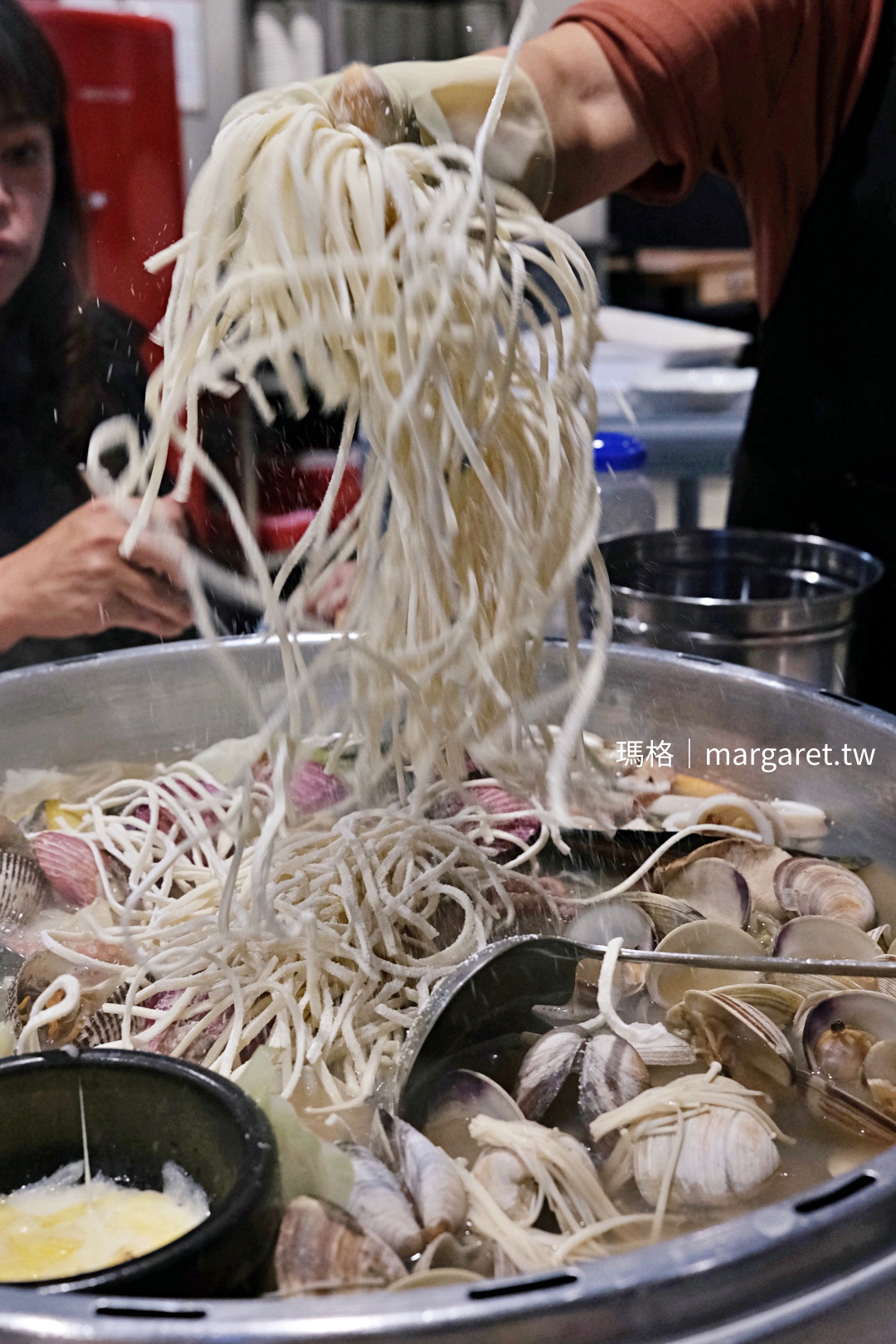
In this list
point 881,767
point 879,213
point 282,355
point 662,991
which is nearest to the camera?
point 282,355

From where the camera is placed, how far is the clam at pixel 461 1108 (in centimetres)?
91

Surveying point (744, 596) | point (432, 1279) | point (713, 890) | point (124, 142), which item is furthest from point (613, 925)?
point (124, 142)

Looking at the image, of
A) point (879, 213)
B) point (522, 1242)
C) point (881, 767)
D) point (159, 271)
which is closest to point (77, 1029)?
point (522, 1242)

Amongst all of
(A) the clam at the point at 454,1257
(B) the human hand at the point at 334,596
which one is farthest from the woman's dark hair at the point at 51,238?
(A) the clam at the point at 454,1257

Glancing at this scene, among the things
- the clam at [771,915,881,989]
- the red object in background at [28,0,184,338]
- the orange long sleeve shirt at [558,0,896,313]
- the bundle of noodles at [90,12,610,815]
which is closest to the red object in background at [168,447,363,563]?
the bundle of noodles at [90,12,610,815]

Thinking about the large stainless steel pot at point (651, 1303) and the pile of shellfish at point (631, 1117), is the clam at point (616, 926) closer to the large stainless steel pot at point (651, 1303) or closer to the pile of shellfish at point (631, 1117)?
the pile of shellfish at point (631, 1117)

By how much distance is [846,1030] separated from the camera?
3.28 feet

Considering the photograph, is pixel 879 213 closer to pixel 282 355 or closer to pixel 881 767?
Answer: pixel 881 767

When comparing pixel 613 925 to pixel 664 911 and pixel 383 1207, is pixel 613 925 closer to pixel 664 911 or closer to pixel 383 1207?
pixel 664 911

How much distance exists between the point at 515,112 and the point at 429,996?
89 cm

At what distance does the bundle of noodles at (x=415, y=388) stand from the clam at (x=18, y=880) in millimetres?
395

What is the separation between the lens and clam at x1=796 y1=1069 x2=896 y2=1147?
0.92 m

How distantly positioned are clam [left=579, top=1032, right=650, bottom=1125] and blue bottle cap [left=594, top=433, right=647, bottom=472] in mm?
1000

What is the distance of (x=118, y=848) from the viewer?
4.55 ft
